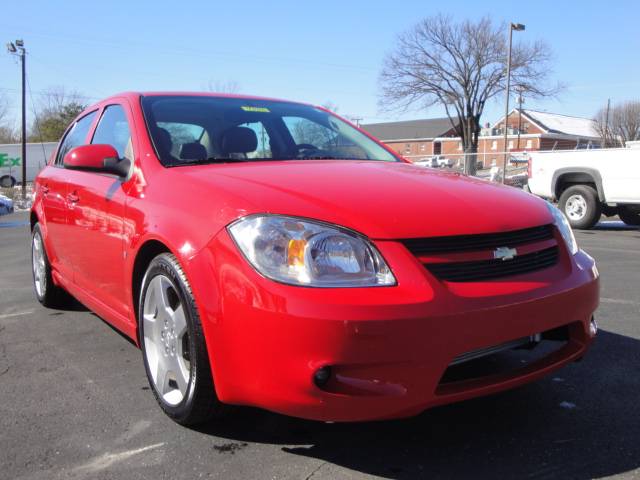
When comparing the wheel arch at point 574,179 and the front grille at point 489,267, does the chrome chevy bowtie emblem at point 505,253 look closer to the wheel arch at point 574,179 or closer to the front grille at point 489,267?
the front grille at point 489,267

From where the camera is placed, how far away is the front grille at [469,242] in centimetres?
224

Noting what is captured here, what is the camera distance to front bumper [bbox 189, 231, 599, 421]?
2041 mm

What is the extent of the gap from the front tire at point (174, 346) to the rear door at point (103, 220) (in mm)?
357

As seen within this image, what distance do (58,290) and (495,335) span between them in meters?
3.82

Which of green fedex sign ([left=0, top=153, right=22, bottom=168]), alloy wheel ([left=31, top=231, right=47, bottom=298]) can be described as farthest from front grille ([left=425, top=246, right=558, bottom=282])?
green fedex sign ([left=0, top=153, right=22, bottom=168])

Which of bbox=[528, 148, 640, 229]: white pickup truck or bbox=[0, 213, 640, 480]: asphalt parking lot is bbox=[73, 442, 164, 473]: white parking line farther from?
bbox=[528, 148, 640, 229]: white pickup truck

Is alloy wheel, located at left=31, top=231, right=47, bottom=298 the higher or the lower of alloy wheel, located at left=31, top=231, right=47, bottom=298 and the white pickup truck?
the lower

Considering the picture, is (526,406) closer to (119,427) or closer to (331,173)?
(331,173)

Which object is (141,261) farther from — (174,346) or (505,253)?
(505,253)

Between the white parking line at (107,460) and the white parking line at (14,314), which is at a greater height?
the white parking line at (14,314)

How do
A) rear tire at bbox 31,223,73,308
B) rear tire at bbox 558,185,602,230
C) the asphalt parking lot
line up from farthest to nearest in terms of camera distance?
rear tire at bbox 558,185,602,230 → rear tire at bbox 31,223,73,308 → the asphalt parking lot

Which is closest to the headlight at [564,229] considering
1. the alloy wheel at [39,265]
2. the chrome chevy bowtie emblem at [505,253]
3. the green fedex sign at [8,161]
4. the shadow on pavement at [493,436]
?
the chrome chevy bowtie emblem at [505,253]

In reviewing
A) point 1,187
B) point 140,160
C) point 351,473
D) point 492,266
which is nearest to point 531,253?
point 492,266

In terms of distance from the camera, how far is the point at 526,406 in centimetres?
290
